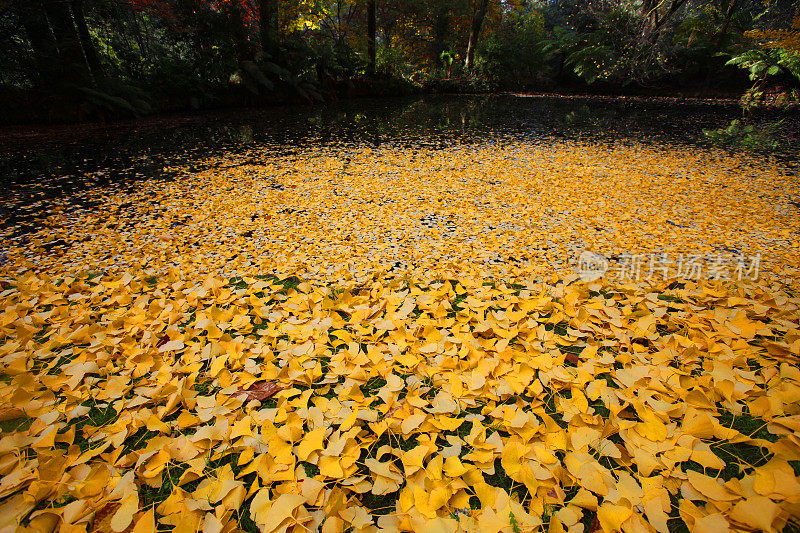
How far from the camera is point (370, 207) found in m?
3.46

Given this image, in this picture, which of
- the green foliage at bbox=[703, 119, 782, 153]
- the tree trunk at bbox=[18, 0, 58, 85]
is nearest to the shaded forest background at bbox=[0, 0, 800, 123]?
the tree trunk at bbox=[18, 0, 58, 85]

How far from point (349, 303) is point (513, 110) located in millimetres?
11517

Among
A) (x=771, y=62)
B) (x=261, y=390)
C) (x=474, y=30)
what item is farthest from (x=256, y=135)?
(x=771, y=62)

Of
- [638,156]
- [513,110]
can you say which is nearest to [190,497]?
[638,156]

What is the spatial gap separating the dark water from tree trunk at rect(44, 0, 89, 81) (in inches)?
57.4

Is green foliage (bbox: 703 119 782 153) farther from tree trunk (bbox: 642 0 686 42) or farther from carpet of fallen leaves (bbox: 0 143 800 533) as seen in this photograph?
tree trunk (bbox: 642 0 686 42)

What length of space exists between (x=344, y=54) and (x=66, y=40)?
30.3ft

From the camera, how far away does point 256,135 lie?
701cm

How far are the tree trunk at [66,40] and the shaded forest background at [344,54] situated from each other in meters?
0.02

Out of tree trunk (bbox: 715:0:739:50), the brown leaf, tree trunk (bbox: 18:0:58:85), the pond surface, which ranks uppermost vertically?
tree trunk (bbox: 715:0:739:50)

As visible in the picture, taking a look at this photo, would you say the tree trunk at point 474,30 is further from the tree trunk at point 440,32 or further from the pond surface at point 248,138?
the pond surface at point 248,138

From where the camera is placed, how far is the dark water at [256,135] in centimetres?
410

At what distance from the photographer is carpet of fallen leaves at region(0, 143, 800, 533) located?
3.05ft

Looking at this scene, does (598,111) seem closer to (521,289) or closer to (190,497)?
(521,289)
